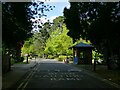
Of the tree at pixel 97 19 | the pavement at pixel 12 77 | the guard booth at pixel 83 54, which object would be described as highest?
the tree at pixel 97 19

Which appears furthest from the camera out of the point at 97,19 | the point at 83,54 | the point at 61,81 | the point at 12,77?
the point at 83,54

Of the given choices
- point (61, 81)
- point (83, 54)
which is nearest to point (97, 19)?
point (61, 81)

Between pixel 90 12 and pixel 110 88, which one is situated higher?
pixel 90 12

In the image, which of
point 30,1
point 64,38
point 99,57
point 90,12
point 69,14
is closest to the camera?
point 30,1

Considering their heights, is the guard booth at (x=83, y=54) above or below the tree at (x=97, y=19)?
below

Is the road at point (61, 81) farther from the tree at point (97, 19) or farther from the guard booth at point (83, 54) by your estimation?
the guard booth at point (83, 54)

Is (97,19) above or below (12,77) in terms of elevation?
above

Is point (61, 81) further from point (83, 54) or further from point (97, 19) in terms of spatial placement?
point (83, 54)

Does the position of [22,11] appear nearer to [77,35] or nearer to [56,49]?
[77,35]

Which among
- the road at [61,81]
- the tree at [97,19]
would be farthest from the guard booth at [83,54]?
the road at [61,81]

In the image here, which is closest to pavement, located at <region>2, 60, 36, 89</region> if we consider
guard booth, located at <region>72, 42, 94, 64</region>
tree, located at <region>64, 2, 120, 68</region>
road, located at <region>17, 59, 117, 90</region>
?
road, located at <region>17, 59, 117, 90</region>

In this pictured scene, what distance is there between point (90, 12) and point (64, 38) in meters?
63.0

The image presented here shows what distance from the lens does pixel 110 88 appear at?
1956 centimetres

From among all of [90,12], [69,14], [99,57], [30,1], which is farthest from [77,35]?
[99,57]
